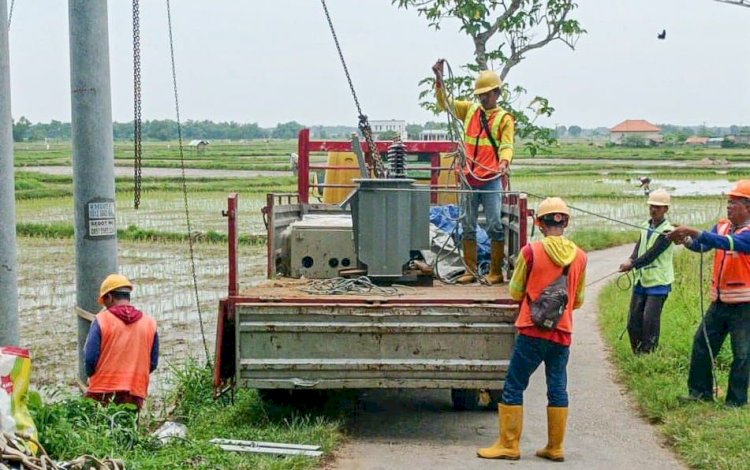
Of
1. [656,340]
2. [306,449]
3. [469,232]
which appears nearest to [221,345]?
[306,449]

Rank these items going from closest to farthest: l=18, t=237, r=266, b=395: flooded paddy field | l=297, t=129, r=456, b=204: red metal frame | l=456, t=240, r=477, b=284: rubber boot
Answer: l=456, t=240, r=477, b=284: rubber boot → l=297, t=129, r=456, b=204: red metal frame → l=18, t=237, r=266, b=395: flooded paddy field

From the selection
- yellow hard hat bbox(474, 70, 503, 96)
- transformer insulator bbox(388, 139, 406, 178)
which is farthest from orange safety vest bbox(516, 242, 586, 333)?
transformer insulator bbox(388, 139, 406, 178)

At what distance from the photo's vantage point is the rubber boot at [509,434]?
7.03m

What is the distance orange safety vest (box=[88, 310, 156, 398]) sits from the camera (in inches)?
276

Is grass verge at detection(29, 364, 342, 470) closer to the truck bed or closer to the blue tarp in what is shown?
the truck bed

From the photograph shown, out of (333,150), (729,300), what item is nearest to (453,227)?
(729,300)

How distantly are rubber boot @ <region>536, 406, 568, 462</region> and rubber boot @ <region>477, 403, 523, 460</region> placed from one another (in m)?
0.20

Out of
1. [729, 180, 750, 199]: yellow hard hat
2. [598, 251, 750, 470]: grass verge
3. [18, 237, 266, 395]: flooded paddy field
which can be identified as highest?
[729, 180, 750, 199]: yellow hard hat

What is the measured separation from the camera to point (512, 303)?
294 inches

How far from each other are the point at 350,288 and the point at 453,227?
2205 millimetres

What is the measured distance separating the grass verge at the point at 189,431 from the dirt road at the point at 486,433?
33 centimetres

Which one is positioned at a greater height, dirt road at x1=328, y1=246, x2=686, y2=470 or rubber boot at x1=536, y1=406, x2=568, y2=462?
rubber boot at x1=536, y1=406, x2=568, y2=462

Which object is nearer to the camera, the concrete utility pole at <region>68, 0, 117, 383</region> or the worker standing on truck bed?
the concrete utility pole at <region>68, 0, 117, 383</region>

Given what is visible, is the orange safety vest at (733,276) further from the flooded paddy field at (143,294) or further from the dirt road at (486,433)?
the flooded paddy field at (143,294)
